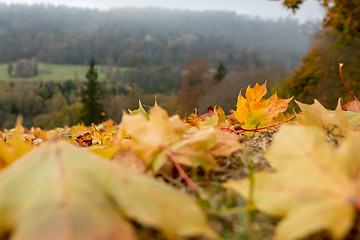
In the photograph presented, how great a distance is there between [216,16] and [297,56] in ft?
76.3

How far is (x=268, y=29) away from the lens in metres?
48.7

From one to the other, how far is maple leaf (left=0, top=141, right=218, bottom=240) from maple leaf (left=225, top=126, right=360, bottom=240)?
2.3 inches

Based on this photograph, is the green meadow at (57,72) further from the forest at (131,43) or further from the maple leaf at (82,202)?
the maple leaf at (82,202)

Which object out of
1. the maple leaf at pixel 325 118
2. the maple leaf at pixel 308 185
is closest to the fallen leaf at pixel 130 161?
the maple leaf at pixel 308 185

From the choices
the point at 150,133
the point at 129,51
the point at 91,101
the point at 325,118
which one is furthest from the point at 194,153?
the point at 129,51

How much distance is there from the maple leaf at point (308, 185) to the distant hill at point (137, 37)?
3241cm

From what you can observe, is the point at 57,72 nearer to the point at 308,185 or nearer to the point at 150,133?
the point at 150,133

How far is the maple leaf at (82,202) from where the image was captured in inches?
6.7

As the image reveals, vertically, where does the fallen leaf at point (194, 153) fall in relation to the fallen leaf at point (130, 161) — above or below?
above

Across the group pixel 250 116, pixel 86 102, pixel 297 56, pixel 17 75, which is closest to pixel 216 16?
pixel 297 56

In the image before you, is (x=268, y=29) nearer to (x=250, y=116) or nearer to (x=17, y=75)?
(x=17, y=75)

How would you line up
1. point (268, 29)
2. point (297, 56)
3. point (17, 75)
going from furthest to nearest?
point (268, 29), point (297, 56), point (17, 75)

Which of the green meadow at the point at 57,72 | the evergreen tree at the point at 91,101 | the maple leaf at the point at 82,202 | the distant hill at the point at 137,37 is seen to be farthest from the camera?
the distant hill at the point at 137,37

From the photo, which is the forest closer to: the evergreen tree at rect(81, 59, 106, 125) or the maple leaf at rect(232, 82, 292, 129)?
the evergreen tree at rect(81, 59, 106, 125)
